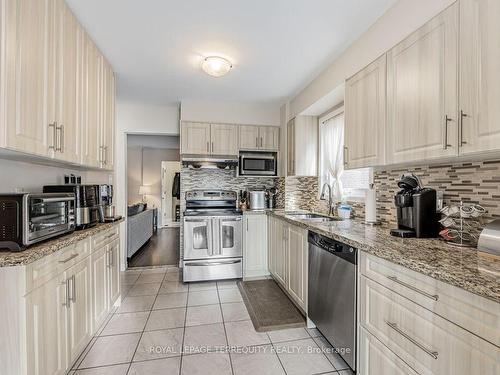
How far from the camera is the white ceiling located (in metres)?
1.77

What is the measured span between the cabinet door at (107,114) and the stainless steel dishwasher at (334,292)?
2160 millimetres

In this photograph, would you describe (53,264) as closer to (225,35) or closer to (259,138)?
(225,35)

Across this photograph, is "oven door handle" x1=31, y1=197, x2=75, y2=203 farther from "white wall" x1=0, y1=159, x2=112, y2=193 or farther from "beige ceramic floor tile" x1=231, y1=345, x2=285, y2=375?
"beige ceramic floor tile" x1=231, y1=345, x2=285, y2=375

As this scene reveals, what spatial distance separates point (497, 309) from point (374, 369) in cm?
84

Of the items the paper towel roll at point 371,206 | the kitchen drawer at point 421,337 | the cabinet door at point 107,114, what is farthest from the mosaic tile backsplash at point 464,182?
the cabinet door at point 107,114

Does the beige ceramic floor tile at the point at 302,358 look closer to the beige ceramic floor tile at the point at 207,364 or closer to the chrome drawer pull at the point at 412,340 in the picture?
the beige ceramic floor tile at the point at 207,364

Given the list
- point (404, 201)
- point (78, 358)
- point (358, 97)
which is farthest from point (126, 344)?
point (358, 97)

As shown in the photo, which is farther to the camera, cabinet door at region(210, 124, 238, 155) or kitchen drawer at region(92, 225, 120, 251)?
cabinet door at region(210, 124, 238, 155)

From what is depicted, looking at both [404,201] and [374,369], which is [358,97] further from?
[374,369]

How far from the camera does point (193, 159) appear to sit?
12.1 ft

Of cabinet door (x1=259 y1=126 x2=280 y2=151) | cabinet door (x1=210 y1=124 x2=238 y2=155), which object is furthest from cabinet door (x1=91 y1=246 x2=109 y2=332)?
cabinet door (x1=259 y1=126 x2=280 y2=151)

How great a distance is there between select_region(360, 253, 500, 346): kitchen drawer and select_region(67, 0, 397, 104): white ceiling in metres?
1.71

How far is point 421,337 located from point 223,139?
316cm

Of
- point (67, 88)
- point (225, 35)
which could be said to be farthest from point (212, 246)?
point (225, 35)
